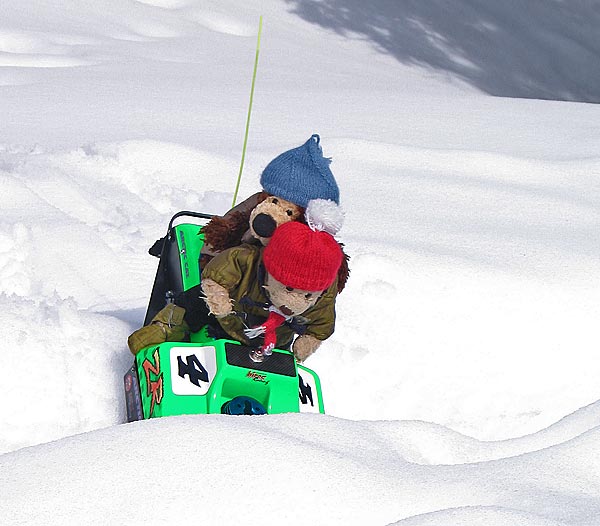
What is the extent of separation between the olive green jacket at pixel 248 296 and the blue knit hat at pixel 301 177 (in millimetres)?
176

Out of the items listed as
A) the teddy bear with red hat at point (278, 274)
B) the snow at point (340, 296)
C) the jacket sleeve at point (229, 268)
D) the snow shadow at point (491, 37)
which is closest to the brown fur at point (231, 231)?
the teddy bear with red hat at point (278, 274)

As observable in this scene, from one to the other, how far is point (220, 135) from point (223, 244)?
7.13ft

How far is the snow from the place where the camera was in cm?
173

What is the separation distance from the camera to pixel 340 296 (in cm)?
327

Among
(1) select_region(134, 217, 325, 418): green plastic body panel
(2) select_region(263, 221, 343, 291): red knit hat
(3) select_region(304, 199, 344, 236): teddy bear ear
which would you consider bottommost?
(1) select_region(134, 217, 325, 418): green plastic body panel

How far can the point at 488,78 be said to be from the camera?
27.1 ft

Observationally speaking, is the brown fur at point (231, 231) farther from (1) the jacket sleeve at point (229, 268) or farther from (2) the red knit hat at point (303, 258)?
(2) the red knit hat at point (303, 258)

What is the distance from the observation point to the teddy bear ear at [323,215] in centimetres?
229

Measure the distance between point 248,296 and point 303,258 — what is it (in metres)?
0.28

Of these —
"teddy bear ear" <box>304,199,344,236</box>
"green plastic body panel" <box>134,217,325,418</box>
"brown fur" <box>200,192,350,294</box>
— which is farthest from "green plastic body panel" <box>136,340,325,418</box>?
"teddy bear ear" <box>304,199,344,236</box>

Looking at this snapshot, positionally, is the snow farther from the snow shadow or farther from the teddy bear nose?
the snow shadow

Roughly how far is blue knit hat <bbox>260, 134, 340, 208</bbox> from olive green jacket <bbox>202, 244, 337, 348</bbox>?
18cm

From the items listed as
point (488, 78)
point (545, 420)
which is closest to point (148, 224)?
point (545, 420)

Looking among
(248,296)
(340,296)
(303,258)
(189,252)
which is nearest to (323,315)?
(248,296)
